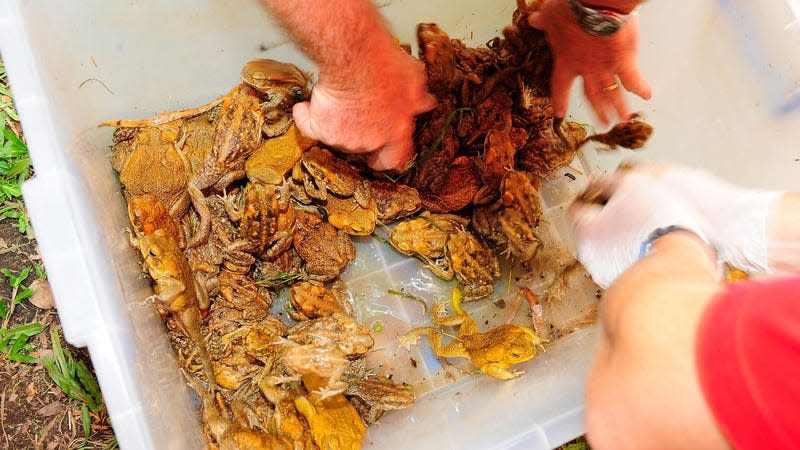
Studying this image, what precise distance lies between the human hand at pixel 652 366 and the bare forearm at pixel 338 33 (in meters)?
1.23

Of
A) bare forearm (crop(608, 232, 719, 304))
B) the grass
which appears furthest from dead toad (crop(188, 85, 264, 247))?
bare forearm (crop(608, 232, 719, 304))

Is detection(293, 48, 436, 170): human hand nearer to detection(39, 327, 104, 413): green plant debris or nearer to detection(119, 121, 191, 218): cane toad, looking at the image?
detection(119, 121, 191, 218): cane toad

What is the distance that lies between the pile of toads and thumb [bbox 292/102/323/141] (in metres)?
0.27

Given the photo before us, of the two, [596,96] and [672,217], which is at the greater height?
[672,217]

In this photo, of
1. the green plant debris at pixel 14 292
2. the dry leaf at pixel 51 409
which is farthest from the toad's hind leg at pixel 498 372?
the green plant debris at pixel 14 292

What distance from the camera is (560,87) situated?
2789 millimetres

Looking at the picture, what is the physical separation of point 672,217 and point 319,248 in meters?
1.60

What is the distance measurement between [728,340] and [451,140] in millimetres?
1990

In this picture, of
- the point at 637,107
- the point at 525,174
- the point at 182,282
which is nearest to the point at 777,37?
the point at 637,107

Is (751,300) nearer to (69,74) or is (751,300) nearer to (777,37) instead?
(777,37)

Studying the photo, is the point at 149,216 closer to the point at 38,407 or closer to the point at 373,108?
the point at 373,108

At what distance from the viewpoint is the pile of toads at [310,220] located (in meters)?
2.48

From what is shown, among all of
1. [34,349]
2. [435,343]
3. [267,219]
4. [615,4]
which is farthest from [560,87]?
[34,349]

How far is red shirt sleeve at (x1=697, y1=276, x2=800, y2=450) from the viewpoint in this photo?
3.11ft
